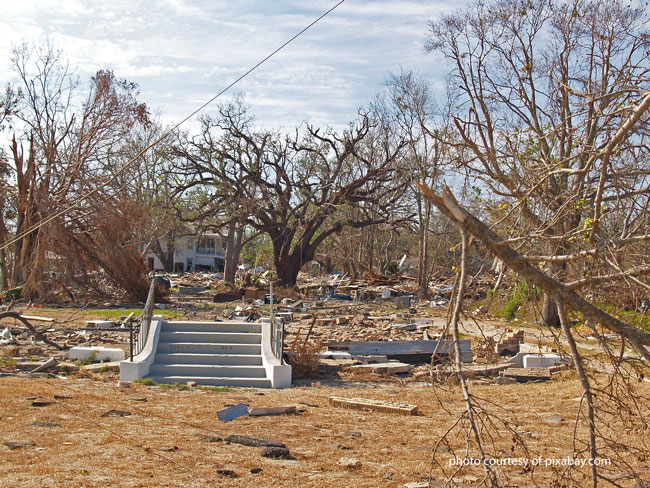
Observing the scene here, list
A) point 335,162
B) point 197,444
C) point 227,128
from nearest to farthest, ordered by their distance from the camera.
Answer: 1. point 197,444
2. point 227,128
3. point 335,162

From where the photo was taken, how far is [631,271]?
3.71 meters

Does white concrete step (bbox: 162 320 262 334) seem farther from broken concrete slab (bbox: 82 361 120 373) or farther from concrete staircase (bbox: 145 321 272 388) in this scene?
broken concrete slab (bbox: 82 361 120 373)

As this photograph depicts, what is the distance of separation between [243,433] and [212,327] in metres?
7.00

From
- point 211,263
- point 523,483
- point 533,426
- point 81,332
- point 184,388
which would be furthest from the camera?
point 211,263

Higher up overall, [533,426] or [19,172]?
[19,172]

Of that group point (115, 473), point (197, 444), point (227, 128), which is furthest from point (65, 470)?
point (227, 128)

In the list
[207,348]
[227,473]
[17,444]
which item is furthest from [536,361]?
[17,444]

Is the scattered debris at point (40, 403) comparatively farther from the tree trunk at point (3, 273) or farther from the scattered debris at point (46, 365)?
the tree trunk at point (3, 273)

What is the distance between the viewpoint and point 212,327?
1455 cm

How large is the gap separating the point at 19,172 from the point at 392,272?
28.2 meters

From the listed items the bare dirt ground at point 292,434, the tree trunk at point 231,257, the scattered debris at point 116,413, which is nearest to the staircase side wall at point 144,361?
the bare dirt ground at point 292,434

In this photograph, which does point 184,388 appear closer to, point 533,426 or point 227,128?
point 533,426

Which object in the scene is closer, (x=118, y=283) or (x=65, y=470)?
(x=65, y=470)

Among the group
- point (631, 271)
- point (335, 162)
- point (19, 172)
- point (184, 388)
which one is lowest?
point (184, 388)
